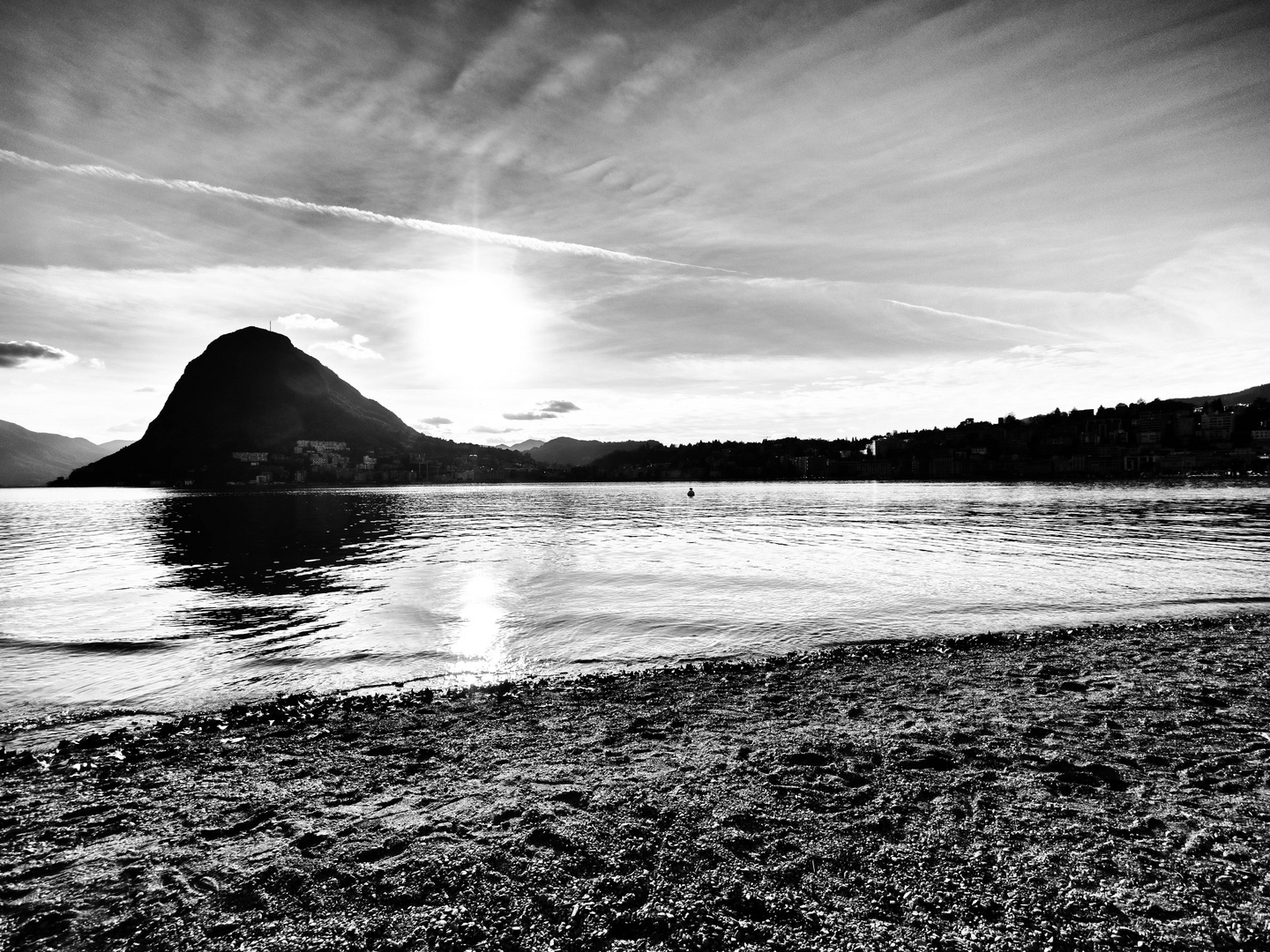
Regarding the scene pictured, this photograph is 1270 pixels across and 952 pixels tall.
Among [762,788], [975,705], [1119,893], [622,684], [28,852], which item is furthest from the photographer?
[622,684]

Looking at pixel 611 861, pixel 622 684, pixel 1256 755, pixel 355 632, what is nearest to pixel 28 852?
pixel 611 861

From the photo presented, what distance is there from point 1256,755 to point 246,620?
26348mm

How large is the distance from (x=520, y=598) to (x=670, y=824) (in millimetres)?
19826

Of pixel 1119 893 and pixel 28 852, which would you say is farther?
pixel 28 852

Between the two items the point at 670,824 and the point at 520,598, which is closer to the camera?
the point at 670,824

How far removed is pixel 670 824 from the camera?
7.34 m

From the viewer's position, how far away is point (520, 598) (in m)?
26.4

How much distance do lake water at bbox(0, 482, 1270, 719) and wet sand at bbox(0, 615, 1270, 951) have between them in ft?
15.7

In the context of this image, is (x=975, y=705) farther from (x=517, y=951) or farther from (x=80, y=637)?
(x=80, y=637)

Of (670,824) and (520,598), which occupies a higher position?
(670,824)

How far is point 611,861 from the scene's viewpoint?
21.7 feet

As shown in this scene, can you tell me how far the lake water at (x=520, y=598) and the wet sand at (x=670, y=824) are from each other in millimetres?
4801

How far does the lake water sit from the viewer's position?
16641 mm

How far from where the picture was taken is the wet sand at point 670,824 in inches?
219
